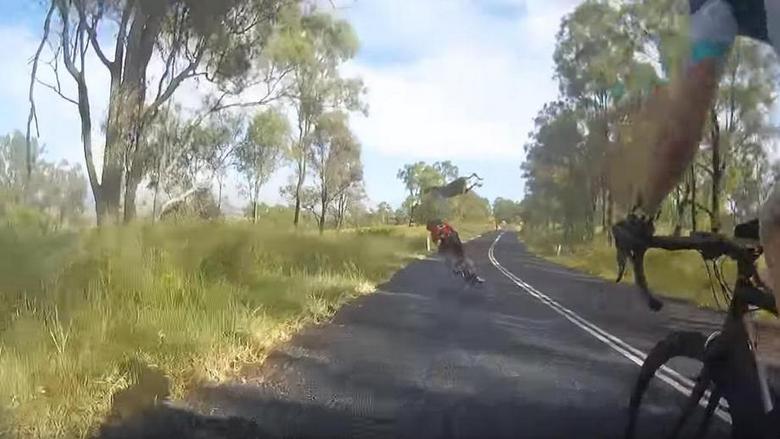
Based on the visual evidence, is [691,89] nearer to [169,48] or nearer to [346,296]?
[169,48]

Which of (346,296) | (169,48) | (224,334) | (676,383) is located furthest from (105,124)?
(676,383)

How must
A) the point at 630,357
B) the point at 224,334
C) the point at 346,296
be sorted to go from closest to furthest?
1. the point at 630,357
2. the point at 224,334
3. the point at 346,296

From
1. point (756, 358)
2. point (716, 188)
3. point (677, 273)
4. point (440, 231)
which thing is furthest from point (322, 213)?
point (756, 358)

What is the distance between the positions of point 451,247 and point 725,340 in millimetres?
5273

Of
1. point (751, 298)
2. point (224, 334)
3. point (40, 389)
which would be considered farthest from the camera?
point (224, 334)

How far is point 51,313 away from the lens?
294 inches

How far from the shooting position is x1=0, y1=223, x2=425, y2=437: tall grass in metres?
5.76

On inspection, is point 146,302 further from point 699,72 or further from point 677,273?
point 699,72

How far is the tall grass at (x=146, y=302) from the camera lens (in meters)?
5.76

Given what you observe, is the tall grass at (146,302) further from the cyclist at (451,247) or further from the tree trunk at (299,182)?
the tree trunk at (299,182)

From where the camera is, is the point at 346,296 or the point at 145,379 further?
the point at 346,296

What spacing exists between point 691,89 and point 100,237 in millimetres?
8634

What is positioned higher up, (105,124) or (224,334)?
(105,124)

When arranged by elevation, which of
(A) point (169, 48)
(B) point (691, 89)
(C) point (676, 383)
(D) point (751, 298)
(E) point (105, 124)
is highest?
(A) point (169, 48)
